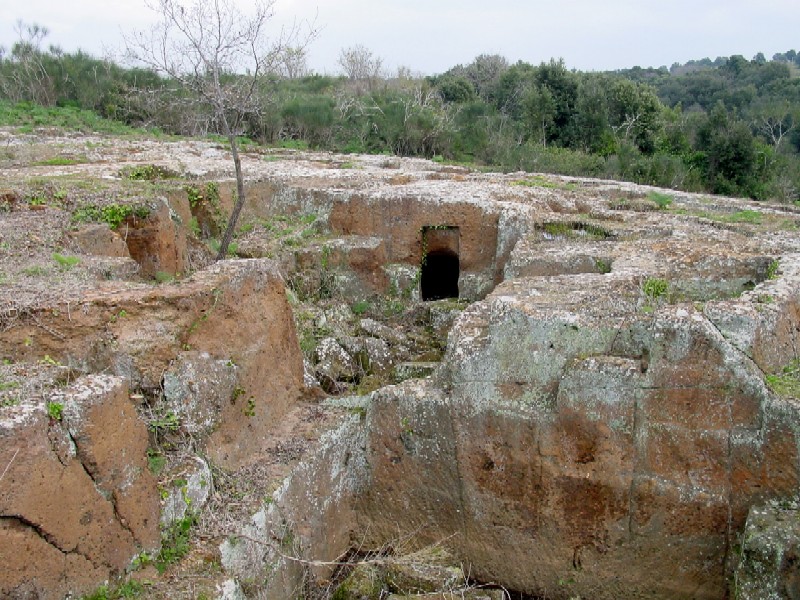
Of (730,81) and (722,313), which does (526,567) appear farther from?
(730,81)

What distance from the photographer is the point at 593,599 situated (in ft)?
→ 18.0

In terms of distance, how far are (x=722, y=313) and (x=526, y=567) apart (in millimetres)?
2453

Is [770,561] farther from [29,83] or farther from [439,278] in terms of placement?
[29,83]

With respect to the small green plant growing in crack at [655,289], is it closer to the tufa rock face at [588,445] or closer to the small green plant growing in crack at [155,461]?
the tufa rock face at [588,445]

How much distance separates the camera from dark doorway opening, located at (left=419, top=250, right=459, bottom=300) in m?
10.3

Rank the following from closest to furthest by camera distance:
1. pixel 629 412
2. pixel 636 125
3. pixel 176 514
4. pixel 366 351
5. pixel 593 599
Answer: pixel 176 514 → pixel 629 412 → pixel 593 599 → pixel 366 351 → pixel 636 125

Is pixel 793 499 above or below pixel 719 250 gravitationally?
below

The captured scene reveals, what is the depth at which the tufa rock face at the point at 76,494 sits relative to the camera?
350 cm

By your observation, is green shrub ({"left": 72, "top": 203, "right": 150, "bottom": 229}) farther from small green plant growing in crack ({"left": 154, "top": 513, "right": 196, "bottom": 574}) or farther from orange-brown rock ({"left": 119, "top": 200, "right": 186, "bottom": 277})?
small green plant growing in crack ({"left": 154, "top": 513, "right": 196, "bottom": 574})

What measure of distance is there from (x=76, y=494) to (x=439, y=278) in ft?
23.8

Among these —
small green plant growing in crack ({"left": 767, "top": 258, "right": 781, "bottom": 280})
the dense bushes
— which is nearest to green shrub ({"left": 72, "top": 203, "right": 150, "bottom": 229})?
small green plant growing in crack ({"left": 767, "top": 258, "right": 781, "bottom": 280})

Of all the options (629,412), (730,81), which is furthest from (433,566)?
(730,81)

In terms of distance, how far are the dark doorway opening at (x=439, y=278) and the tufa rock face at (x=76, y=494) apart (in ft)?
20.9

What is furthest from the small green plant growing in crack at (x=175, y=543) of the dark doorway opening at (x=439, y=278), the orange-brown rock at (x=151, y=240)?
the dark doorway opening at (x=439, y=278)
